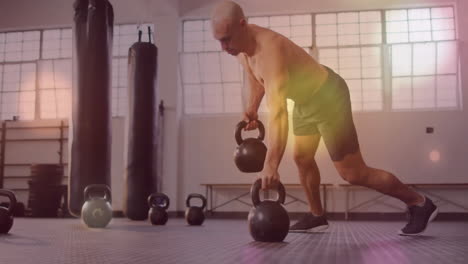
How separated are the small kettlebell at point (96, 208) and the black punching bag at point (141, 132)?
5.52 feet

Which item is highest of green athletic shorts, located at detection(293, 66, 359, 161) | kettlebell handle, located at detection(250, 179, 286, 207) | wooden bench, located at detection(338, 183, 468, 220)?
green athletic shorts, located at detection(293, 66, 359, 161)

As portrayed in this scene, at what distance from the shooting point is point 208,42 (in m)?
9.66

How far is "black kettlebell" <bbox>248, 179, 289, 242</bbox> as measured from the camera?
2.53m

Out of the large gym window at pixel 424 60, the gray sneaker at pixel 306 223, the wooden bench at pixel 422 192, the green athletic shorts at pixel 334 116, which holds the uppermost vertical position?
the large gym window at pixel 424 60

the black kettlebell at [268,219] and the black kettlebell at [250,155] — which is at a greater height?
the black kettlebell at [250,155]

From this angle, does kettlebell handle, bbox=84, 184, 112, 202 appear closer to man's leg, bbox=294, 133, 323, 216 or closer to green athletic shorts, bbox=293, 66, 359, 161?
man's leg, bbox=294, 133, 323, 216

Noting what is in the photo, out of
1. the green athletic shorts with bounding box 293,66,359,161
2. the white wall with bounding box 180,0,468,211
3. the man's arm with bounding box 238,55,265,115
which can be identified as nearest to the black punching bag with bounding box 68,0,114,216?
the man's arm with bounding box 238,55,265,115

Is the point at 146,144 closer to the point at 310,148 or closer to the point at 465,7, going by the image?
the point at 310,148

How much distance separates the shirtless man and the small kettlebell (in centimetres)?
170

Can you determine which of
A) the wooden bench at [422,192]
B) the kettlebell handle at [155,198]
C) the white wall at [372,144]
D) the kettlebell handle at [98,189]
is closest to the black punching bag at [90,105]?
the kettlebell handle at [98,189]

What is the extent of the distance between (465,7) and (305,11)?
268 centimetres

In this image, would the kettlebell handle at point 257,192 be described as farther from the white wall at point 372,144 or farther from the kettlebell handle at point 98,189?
the white wall at point 372,144

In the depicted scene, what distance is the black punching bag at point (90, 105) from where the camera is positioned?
435 centimetres

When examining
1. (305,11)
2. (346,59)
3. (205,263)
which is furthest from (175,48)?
(205,263)
